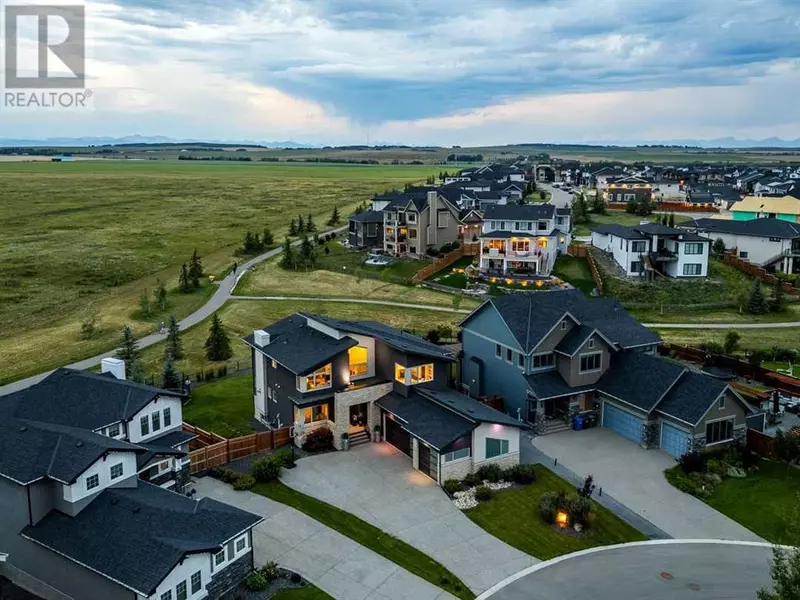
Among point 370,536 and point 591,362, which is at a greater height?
point 591,362

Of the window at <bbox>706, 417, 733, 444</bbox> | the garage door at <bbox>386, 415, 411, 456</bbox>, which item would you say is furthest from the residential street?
the garage door at <bbox>386, 415, 411, 456</bbox>

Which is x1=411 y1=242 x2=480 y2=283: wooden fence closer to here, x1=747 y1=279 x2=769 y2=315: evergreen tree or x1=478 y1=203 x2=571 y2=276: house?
x1=478 y1=203 x2=571 y2=276: house

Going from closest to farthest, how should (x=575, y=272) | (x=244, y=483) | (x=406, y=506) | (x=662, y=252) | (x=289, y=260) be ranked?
(x=406, y=506) → (x=244, y=483) → (x=662, y=252) → (x=575, y=272) → (x=289, y=260)

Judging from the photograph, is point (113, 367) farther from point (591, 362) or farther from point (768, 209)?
point (768, 209)

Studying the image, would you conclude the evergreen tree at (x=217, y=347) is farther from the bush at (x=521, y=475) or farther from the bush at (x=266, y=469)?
the bush at (x=521, y=475)

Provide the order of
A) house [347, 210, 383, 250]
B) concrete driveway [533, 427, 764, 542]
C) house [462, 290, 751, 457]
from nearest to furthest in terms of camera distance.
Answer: concrete driveway [533, 427, 764, 542] → house [462, 290, 751, 457] → house [347, 210, 383, 250]

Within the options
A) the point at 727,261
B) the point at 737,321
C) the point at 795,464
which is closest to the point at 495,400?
the point at 795,464

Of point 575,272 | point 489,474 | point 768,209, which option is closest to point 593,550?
point 489,474

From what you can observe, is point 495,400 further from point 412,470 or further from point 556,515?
point 556,515
